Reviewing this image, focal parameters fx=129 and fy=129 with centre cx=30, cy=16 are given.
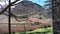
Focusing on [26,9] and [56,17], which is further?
[26,9]

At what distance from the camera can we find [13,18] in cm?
232

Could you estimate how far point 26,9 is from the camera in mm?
2342

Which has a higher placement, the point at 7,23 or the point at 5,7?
the point at 5,7

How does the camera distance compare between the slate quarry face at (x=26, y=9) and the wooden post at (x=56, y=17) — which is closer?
the wooden post at (x=56, y=17)

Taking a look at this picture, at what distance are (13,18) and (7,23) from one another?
0.17 meters

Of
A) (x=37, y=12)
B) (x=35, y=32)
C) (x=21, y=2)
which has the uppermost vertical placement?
(x=21, y=2)

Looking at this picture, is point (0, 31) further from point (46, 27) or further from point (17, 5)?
point (46, 27)

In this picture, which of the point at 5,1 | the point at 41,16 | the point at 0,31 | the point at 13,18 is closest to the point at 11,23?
the point at 13,18

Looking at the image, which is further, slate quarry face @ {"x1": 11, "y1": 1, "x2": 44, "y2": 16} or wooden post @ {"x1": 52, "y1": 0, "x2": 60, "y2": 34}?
slate quarry face @ {"x1": 11, "y1": 1, "x2": 44, "y2": 16}

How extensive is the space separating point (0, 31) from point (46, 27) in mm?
823

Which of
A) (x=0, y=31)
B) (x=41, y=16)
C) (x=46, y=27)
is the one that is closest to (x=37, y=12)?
(x=41, y=16)

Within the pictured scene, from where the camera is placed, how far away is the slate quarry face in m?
2.28

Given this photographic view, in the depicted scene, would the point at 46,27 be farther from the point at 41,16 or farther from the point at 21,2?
the point at 21,2

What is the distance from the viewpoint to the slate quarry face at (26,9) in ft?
7.49
